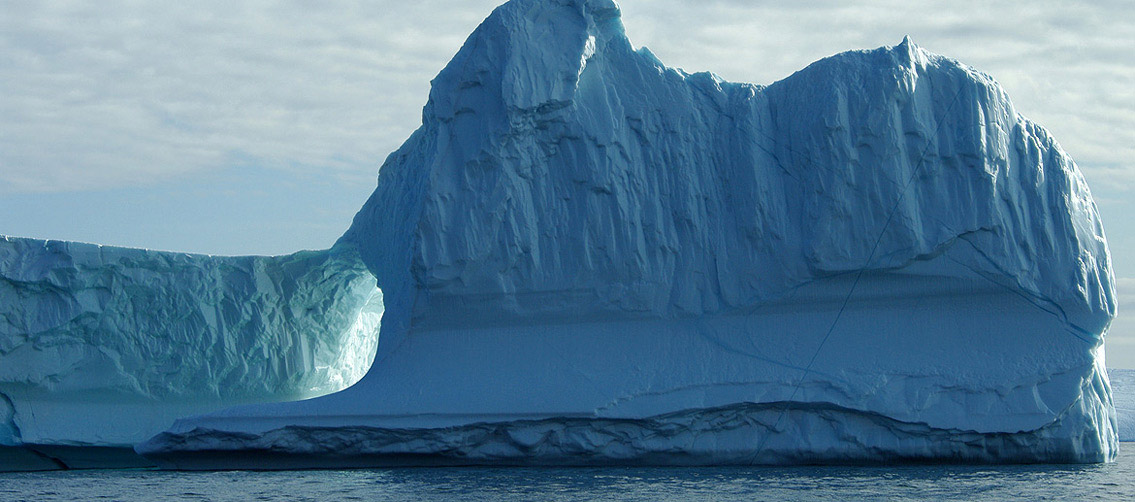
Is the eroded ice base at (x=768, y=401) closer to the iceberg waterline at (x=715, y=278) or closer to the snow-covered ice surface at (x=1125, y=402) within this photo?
the iceberg waterline at (x=715, y=278)

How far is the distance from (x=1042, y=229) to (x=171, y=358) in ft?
28.1

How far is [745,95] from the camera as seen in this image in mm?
11328

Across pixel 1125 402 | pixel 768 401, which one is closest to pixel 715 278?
pixel 768 401

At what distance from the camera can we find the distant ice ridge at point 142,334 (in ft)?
38.8

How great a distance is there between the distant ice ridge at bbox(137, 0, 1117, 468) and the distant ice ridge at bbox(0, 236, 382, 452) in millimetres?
1727

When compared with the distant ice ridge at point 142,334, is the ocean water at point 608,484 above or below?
below

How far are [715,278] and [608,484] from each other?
2693 mm

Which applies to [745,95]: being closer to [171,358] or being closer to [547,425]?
[547,425]

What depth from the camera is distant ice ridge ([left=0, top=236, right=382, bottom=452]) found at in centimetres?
1182

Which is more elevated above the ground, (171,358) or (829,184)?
(829,184)

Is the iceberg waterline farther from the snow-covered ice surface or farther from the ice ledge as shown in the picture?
the snow-covered ice surface

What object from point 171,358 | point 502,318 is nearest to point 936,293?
point 502,318

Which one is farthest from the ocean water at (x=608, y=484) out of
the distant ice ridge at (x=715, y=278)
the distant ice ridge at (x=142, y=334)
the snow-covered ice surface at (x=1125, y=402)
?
the snow-covered ice surface at (x=1125, y=402)

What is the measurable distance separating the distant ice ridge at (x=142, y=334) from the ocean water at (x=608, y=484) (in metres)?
1.27
